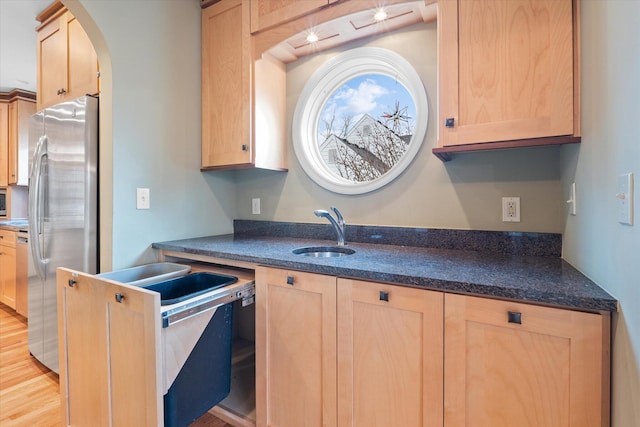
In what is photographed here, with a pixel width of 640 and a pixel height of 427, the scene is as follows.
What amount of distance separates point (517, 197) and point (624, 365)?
86cm

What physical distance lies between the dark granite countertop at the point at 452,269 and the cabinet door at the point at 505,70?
0.48 meters

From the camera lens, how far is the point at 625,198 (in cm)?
69

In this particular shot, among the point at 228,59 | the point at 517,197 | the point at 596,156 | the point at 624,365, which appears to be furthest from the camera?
the point at 228,59

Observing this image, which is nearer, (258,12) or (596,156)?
(596,156)

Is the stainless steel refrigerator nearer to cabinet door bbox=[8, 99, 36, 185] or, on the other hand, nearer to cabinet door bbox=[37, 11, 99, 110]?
cabinet door bbox=[37, 11, 99, 110]

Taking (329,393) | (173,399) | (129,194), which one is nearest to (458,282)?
(329,393)

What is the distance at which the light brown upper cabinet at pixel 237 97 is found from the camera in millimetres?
1845

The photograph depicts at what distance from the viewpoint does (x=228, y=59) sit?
1910mm

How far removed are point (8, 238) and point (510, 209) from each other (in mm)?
4260

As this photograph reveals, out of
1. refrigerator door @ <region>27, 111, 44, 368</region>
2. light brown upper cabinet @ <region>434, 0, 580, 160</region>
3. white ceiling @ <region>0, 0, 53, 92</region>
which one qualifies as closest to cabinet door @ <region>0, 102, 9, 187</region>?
white ceiling @ <region>0, 0, 53, 92</region>

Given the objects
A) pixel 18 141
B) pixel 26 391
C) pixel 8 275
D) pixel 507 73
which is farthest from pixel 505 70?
pixel 18 141

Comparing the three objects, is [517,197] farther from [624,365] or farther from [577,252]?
[624,365]

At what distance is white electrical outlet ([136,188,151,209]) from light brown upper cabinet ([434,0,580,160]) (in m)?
1.58

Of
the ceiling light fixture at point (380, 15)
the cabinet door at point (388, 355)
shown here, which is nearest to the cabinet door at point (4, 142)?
the ceiling light fixture at point (380, 15)
